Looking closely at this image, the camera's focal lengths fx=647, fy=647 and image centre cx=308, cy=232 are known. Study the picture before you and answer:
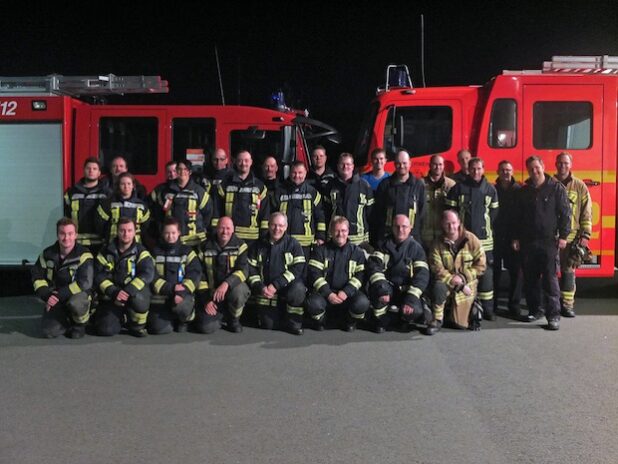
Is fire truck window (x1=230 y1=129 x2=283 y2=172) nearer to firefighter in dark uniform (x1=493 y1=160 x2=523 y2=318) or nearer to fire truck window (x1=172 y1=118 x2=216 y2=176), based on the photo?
fire truck window (x1=172 y1=118 x2=216 y2=176)

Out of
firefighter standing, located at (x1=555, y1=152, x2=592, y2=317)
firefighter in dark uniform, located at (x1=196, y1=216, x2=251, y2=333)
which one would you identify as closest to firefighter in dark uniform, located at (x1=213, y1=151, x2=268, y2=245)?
firefighter in dark uniform, located at (x1=196, y1=216, x2=251, y2=333)

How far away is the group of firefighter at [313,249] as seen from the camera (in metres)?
5.66

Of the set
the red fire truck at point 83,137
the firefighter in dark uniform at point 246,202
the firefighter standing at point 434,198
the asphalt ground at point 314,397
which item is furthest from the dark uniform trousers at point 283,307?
the red fire truck at point 83,137

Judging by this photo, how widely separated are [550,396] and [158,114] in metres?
5.26

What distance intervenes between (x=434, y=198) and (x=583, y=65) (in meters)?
2.24

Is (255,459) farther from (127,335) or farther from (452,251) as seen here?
(452,251)

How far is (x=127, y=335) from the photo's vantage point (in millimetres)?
5625

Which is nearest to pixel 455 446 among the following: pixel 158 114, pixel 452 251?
pixel 452 251

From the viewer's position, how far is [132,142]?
743 centimetres

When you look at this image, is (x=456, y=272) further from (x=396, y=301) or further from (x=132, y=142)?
(x=132, y=142)

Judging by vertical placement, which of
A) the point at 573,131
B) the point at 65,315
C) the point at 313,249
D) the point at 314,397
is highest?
the point at 573,131

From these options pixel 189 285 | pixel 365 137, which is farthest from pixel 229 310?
pixel 365 137

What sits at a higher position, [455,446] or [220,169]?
[220,169]

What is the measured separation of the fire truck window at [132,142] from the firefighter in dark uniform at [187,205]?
125 cm
